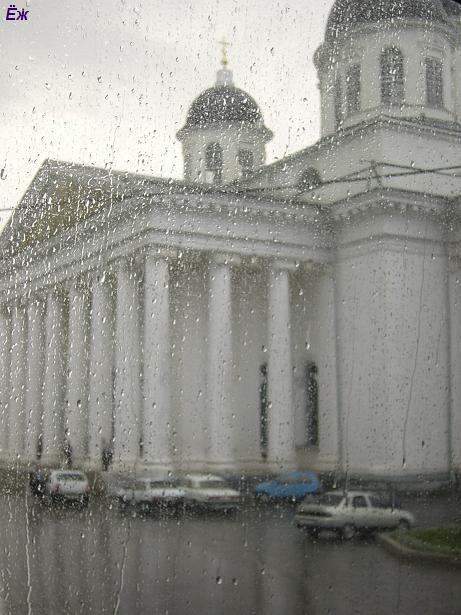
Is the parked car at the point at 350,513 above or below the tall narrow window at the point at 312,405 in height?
below

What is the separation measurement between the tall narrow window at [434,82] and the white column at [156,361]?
605 millimetres

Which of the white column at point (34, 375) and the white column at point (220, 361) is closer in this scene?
the white column at point (220, 361)

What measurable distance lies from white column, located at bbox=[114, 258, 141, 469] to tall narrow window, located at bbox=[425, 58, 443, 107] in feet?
2.12

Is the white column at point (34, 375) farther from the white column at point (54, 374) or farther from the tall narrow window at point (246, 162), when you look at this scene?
the tall narrow window at point (246, 162)

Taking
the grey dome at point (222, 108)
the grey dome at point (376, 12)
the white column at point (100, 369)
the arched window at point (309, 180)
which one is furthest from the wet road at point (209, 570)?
the grey dome at point (376, 12)

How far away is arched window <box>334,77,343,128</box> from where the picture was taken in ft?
4.49

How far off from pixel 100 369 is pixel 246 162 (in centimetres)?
46

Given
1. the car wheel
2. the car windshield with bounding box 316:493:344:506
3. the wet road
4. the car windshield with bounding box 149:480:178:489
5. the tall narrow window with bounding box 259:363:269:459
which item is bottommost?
the wet road

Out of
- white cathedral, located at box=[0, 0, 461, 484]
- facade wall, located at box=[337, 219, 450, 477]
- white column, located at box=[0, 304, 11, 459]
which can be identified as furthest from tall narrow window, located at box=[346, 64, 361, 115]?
white column, located at box=[0, 304, 11, 459]

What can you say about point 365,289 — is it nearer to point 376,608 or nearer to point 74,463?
point 376,608

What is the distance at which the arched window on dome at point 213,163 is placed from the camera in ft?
4.40

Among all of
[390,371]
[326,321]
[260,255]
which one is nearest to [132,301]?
[260,255]

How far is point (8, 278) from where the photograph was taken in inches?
70.9

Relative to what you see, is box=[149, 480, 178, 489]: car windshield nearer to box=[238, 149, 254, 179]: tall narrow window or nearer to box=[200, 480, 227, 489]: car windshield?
box=[200, 480, 227, 489]: car windshield
